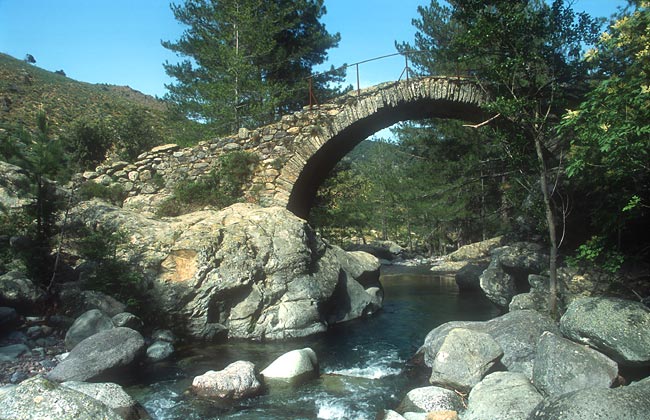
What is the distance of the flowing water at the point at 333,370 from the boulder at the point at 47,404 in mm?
1405

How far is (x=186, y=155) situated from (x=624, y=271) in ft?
33.2

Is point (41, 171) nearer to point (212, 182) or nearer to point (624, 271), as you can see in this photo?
point (212, 182)

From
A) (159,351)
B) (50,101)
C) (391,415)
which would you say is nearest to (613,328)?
(391,415)

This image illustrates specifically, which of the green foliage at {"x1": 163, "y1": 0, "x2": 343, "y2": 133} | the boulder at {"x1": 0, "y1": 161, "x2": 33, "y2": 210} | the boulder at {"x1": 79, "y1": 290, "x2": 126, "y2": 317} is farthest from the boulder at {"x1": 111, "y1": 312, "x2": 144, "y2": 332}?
the green foliage at {"x1": 163, "y1": 0, "x2": 343, "y2": 133}

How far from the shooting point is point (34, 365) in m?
6.14

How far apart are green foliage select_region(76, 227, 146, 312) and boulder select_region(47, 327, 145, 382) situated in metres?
1.39

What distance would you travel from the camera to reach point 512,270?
10.6 m

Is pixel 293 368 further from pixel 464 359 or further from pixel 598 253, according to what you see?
pixel 598 253

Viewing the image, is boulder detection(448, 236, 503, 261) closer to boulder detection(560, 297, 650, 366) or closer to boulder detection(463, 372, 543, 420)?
boulder detection(560, 297, 650, 366)

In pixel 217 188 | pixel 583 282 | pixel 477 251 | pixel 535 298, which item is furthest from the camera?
pixel 477 251

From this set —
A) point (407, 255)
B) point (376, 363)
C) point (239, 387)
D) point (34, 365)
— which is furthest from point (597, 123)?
point (407, 255)

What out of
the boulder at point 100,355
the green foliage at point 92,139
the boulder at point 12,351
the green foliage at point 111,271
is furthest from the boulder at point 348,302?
the green foliage at point 92,139

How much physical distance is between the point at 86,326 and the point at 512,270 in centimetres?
836

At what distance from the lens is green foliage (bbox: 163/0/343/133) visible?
51.1 feet
